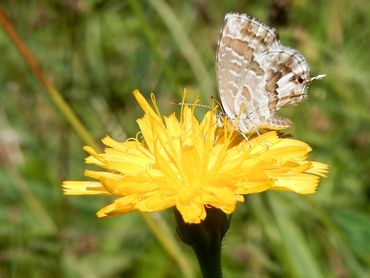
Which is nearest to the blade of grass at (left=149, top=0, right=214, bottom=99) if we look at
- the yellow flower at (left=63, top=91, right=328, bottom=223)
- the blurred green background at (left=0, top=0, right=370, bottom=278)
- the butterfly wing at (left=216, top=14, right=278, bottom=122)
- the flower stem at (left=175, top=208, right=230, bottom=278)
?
the blurred green background at (left=0, top=0, right=370, bottom=278)

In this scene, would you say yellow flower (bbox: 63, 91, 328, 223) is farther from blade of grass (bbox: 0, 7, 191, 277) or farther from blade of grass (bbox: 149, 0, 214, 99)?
blade of grass (bbox: 149, 0, 214, 99)

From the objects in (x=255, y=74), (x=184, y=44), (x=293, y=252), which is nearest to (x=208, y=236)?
(x=255, y=74)

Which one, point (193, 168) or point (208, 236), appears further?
point (193, 168)

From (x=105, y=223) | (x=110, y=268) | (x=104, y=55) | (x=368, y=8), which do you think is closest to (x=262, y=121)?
(x=110, y=268)

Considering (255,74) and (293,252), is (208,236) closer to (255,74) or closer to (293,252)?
(255,74)

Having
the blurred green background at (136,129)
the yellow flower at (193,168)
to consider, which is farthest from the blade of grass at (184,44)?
the yellow flower at (193,168)

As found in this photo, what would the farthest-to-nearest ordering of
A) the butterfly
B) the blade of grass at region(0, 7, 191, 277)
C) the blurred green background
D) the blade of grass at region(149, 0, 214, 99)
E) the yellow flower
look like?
1. the blade of grass at region(149, 0, 214, 99)
2. the blurred green background
3. the blade of grass at region(0, 7, 191, 277)
4. the butterfly
5. the yellow flower
